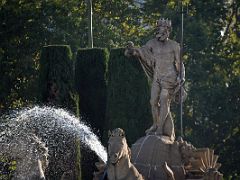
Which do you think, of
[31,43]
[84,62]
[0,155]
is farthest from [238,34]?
[0,155]

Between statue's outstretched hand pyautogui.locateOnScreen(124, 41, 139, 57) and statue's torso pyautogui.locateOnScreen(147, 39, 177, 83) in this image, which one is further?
statue's torso pyautogui.locateOnScreen(147, 39, 177, 83)

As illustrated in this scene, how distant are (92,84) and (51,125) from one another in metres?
4.40

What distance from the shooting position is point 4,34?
3625cm

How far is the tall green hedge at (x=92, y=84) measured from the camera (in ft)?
97.7

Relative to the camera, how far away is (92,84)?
30312 millimetres

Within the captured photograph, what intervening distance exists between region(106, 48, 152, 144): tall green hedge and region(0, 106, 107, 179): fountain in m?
1.17

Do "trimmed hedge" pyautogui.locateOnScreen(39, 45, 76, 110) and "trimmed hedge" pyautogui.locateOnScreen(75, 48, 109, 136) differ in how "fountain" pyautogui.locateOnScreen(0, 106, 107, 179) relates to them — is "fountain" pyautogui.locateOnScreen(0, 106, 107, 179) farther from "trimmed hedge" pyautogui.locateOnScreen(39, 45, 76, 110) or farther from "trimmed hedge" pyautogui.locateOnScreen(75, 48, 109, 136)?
"trimmed hedge" pyautogui.locateOnScreen(75, 48, 109, 136)

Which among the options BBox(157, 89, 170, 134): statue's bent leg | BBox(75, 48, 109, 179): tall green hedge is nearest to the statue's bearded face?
BBox(157, 89, 170, 134): statue's bent leg

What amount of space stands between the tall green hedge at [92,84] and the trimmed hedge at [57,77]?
3.54 feet

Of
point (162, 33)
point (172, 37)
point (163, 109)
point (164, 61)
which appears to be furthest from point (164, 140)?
point (172, 37)

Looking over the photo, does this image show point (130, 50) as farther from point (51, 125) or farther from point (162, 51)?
point (51, 125)

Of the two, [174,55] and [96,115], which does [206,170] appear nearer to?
[174,55]

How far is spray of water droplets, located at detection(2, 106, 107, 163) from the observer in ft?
85.1

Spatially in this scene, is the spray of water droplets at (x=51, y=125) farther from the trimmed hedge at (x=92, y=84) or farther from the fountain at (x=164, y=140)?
the fountain at (x=164, y=140)
